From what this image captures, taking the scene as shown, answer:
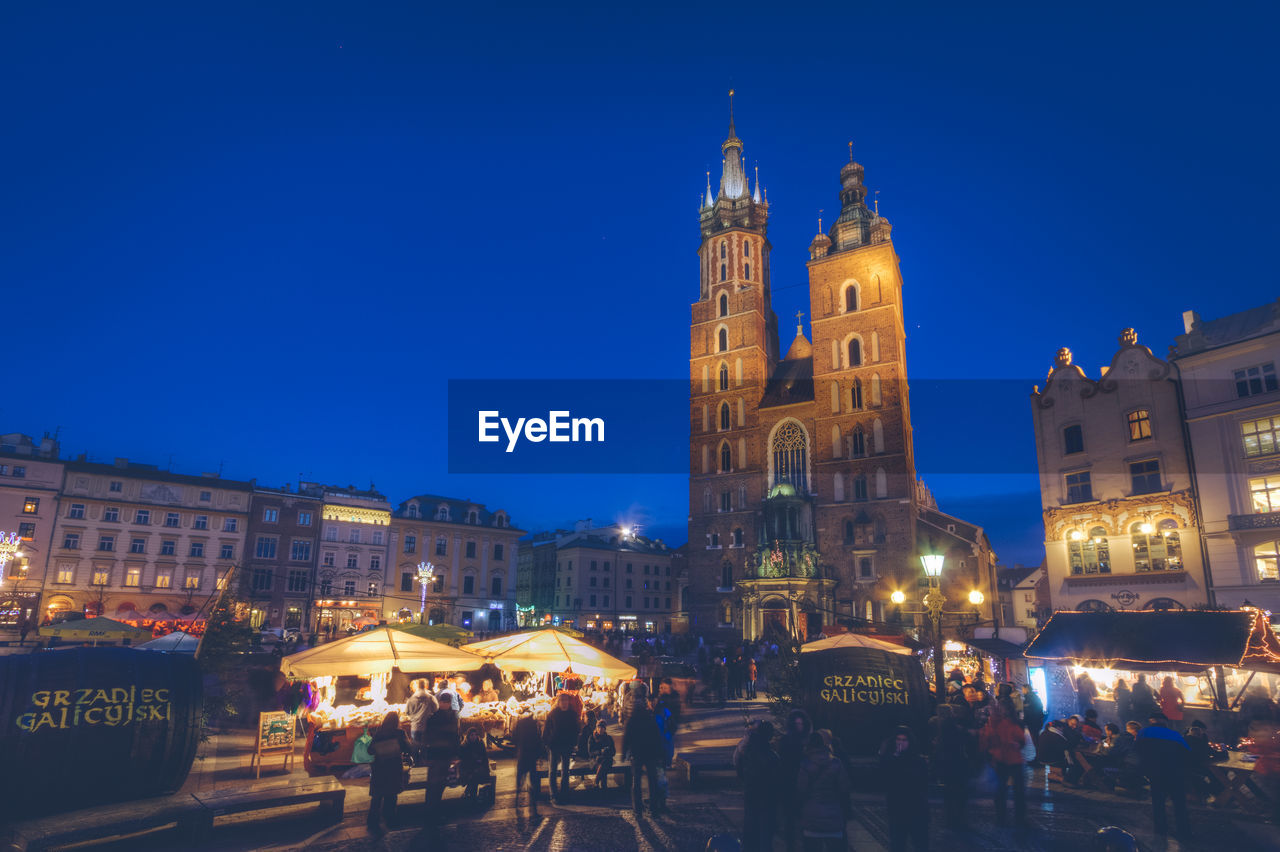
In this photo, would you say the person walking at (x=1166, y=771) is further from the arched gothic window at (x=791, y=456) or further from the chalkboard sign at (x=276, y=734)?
the arched gothic window at (x=791, y=456)

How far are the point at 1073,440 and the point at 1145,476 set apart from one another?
2.99 meters

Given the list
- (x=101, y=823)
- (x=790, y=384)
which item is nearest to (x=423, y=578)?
(x=790, y=384)

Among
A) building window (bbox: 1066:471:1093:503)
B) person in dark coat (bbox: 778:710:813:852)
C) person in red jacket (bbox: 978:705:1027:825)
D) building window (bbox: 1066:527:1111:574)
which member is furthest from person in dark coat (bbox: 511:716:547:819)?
building window (bbox: 1066:471:1093:503)

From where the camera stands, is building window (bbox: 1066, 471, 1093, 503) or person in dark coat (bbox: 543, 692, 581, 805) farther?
building window (bbox: 1066, 471, 1093, 503)

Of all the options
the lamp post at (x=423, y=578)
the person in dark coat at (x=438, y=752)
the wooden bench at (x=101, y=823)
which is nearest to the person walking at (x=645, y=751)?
the person in dark coat at (x=438, y=752)

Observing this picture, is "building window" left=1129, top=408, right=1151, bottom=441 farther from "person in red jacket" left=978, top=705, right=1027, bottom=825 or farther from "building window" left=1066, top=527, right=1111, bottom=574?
"person in red jacket" left=978, top=705, right=1027, bottom=825

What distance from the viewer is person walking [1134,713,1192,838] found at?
944cm

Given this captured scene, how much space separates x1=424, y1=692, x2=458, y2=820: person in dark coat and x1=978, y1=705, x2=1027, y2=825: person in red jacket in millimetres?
7600

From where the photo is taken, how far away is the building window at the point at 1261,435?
24234mm

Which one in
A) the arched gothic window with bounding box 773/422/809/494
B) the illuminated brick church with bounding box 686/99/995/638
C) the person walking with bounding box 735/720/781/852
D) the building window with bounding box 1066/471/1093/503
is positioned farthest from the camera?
the arched gothic window with bounding box 773/422/809/494

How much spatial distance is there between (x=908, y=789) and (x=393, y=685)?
9.91 m

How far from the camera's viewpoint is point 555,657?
1382 centimetres

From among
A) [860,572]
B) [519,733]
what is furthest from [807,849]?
[860,572]

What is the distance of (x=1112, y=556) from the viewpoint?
27.7m
